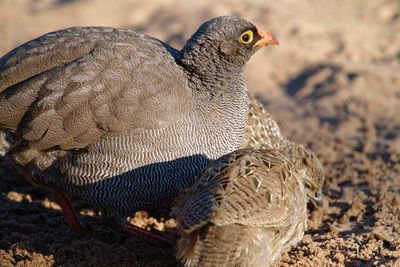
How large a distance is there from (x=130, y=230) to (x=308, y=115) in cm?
582

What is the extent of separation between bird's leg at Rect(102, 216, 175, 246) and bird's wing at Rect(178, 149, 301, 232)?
1.01m

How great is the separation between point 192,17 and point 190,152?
948cm

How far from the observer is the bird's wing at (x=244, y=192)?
3.68 m

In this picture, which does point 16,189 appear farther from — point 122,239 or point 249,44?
point 249,44

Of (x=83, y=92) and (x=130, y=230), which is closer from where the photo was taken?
(x=83, y=92)

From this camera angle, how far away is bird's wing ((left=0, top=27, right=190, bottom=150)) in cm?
466

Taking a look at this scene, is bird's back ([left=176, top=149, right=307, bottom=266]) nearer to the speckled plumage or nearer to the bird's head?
the speckled plumage

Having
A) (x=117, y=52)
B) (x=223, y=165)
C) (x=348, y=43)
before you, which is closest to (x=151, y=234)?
(x=223, y=165)

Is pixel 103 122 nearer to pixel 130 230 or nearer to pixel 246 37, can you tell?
pixel 130 230

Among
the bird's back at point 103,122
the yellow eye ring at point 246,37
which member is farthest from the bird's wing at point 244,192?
the yellow eye ring at point 246,37

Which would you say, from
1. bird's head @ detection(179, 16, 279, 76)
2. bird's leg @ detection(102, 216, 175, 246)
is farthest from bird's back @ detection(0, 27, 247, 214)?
bird's head @ detection(179, 16, 279, 76)

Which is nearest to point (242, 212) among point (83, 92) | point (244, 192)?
point (244, 192)

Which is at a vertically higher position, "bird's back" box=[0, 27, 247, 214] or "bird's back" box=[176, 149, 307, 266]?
"bird's back" box=[0, 27, 247, 214]

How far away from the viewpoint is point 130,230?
512cm
